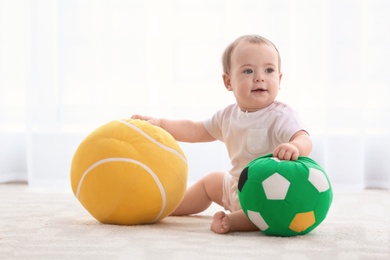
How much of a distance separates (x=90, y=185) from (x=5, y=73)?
1.48 metres

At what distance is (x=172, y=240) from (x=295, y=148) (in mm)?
330

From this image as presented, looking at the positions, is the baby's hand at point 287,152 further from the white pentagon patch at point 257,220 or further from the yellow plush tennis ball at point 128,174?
the yellow plush tennis ball at point 128,174

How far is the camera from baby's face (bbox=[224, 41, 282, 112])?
5.07 feet

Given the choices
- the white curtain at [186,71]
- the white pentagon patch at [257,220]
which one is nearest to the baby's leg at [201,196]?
the white pentagon patch at [257,220]

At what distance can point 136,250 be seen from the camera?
3.76 feet

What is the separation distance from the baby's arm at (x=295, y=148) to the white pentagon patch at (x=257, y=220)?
132mm

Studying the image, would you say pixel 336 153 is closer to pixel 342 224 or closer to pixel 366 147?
pixel 366 147

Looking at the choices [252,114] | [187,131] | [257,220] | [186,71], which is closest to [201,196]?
[187,131]

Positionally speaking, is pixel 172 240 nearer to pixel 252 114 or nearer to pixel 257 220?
pixel 257 220

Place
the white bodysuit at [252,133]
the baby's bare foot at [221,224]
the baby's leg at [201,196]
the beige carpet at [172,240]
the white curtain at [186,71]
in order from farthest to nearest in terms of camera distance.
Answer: the white curtain at [186,71]
the baby's leg at [201,196]
the white bodysuit at [252,133]
the baby's bare foot at [221,224]
the beige carpet at [172,240]

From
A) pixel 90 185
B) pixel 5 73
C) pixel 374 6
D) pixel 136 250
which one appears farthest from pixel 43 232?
pixel 374 6

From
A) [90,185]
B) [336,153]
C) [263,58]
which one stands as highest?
[263,58]

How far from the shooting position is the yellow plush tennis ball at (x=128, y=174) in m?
1.38

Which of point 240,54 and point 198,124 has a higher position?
point 240,54
